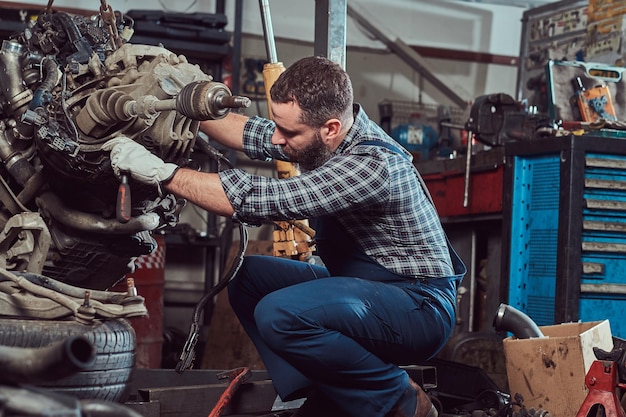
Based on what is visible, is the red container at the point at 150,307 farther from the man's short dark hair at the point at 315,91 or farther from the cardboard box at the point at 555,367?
the man's short dark hair at the point at 315,91

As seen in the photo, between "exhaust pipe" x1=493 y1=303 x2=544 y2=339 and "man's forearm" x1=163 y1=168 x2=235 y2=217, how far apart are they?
1.03 meters

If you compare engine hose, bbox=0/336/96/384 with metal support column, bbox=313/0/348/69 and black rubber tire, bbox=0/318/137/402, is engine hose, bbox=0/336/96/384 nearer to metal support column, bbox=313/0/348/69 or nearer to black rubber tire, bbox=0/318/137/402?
black rubber tire, bbox=0/318/137/402

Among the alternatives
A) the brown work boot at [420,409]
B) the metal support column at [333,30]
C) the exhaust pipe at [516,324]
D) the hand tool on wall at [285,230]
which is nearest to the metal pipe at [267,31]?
the hand tool on wall at [285,230]

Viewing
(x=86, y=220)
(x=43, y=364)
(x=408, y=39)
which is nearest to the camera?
(x=43, y=364)

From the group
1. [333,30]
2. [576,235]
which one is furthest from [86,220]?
[576,235]

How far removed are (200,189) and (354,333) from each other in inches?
19.5

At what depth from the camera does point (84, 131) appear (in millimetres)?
2199

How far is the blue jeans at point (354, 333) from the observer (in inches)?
82.7

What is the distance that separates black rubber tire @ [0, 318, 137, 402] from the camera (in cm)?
198

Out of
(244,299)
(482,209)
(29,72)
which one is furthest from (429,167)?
(29,72)

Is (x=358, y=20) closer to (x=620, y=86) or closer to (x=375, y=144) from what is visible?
(x=620, y=86)

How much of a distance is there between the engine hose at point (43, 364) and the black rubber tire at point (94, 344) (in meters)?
0.81

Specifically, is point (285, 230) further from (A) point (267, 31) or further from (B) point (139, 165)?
(B) point (139, 165)

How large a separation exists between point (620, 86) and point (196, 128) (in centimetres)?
246
